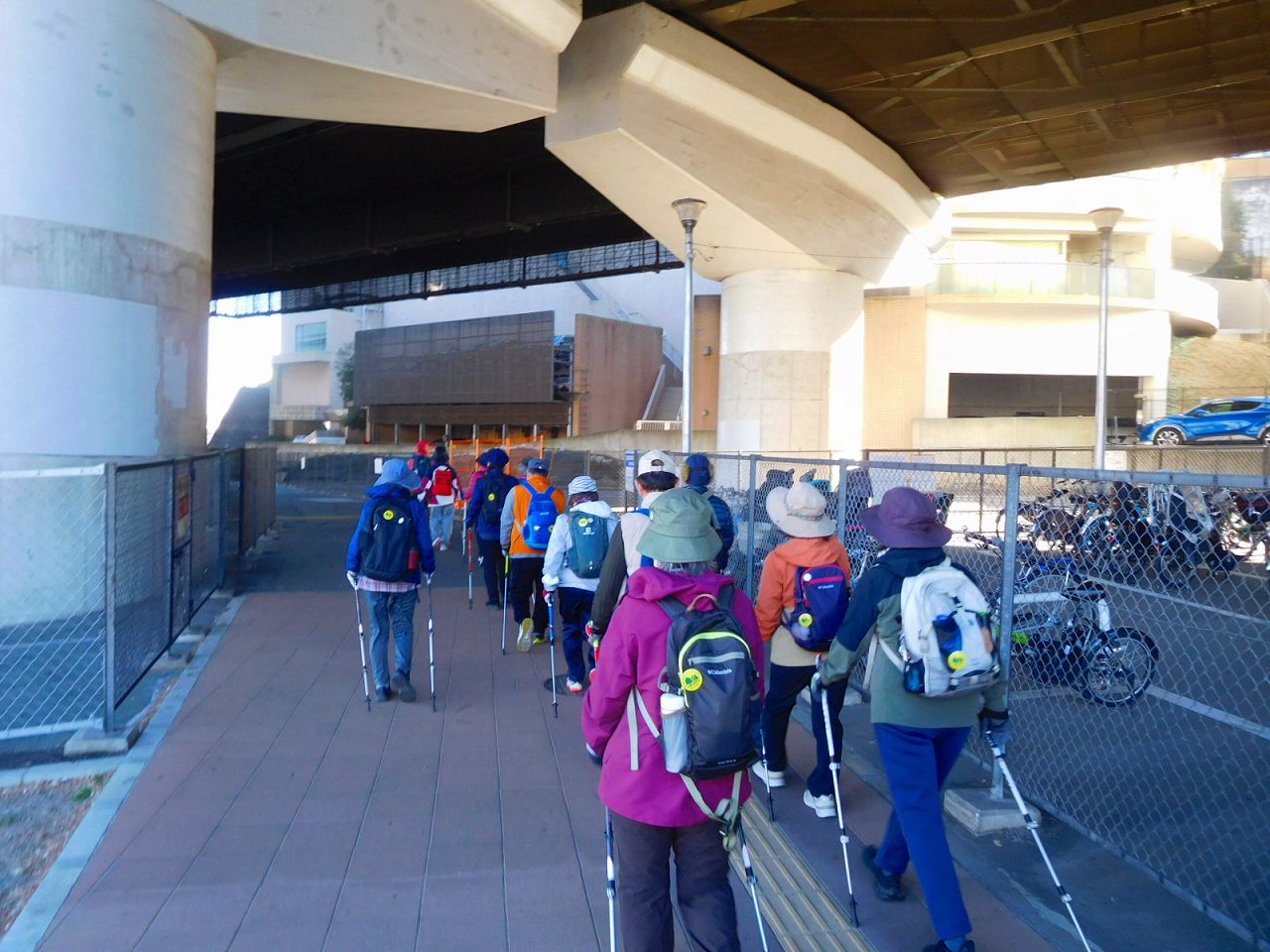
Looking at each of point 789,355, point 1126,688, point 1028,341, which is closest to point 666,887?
point 1126,688

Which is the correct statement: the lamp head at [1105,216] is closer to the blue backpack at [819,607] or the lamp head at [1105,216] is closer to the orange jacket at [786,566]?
the orange jacket at [786,566]

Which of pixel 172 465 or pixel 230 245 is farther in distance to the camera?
pixel 230 245

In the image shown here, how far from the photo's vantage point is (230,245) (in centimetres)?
2923

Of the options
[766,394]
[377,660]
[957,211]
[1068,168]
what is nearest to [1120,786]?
[377,660]

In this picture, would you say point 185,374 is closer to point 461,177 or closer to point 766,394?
point 766,394

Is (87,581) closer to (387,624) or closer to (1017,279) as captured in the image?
(387,624)

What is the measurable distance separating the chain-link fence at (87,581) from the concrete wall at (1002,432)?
2256 centimetres

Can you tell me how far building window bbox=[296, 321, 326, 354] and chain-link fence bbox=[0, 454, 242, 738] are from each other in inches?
2299

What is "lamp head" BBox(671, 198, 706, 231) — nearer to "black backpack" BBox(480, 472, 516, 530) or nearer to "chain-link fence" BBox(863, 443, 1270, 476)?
"black backpack" BBox(480, 472, 516, 530)

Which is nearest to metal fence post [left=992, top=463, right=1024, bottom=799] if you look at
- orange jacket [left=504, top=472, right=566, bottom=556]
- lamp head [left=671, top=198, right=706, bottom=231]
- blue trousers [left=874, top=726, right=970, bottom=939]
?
blue trousers [left=874, top=726, right=970, bottom=939]

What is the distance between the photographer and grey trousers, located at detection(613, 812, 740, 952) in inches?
123

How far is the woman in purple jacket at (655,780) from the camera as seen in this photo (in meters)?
3.06

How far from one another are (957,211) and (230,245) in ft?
77.1

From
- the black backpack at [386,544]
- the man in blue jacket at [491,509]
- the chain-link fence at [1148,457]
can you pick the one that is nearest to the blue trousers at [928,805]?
the black backpack at [386,544]
